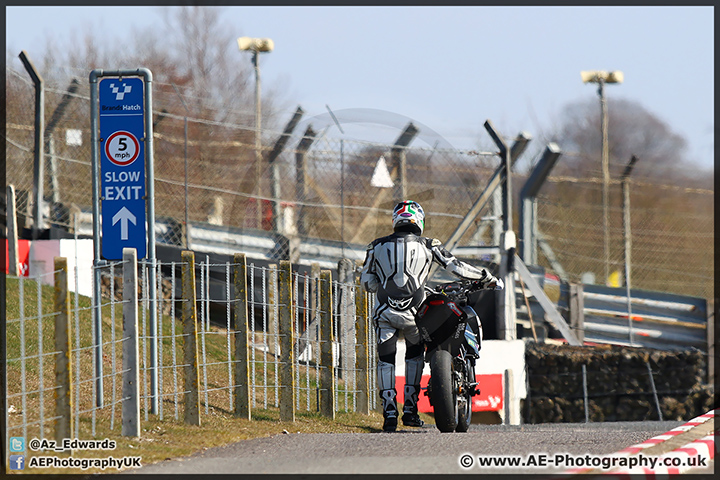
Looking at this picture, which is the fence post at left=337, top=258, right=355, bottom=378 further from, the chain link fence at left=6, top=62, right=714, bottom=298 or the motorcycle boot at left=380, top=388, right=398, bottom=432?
the chain link fence at left=6, top=62, right=714, bottom=298

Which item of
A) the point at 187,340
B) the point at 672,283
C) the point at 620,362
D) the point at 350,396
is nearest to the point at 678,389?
the point at 620,362

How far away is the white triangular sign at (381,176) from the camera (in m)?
15.0

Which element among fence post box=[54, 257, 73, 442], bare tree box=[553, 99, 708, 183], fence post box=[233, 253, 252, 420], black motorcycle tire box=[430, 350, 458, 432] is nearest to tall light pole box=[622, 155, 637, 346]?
black motorcycle tire box=[430, 350, 458, 432]

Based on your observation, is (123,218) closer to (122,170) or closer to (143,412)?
(122,170)

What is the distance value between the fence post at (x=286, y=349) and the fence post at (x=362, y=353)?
1838mm

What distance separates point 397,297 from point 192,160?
31.5 feet

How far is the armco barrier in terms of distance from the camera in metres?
15.7

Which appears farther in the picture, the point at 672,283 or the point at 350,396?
the point at 672,283


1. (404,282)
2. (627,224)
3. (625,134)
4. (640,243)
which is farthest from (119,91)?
(625,134)

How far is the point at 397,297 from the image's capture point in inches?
312

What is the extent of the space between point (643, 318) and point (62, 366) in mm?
11725

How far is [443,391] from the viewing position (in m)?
7.52

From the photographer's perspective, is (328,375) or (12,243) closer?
(328,375)
